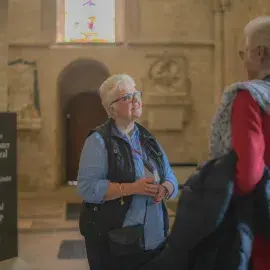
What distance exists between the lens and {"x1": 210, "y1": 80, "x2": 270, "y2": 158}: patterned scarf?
1.28 metres

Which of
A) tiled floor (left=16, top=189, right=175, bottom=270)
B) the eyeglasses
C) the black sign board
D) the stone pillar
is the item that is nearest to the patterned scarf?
the eyeglasses

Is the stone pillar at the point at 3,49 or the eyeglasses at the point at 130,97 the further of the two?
the stone pillar at the point at 3,49

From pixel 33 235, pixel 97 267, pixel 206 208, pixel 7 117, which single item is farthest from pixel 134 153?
pixel 33 235

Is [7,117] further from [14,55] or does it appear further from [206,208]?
[14,55]

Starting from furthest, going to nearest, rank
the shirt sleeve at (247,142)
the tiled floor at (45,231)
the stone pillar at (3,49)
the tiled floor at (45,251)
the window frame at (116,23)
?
the window frame at (116,23), the stone pillar at (3,49), the tiled floor at (45,231), the tiled floor at (45,251), the shirt sleeve at (247,142)

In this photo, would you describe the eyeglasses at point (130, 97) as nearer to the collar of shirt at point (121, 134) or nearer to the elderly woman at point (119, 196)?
the elderly woman at point (119, 196)

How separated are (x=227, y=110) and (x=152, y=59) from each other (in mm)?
8437

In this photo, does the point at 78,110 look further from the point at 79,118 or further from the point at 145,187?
the point at 145,187

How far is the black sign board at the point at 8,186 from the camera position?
10.3ft

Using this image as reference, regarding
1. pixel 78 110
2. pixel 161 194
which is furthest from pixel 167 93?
pixel 161 194

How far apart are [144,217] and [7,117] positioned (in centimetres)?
161

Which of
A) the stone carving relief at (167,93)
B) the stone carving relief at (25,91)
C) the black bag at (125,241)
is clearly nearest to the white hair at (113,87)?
the black bag at (125,241)

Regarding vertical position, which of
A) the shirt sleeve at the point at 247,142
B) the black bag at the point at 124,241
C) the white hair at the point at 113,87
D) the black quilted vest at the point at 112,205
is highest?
the white hair at the point at 113,87

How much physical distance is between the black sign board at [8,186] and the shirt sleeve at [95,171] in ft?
4.51
